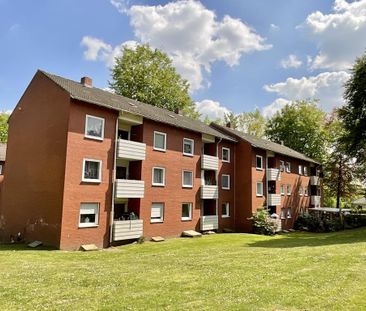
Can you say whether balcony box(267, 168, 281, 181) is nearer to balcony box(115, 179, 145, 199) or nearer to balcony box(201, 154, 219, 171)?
balcony box(201, 154, 219, 171)

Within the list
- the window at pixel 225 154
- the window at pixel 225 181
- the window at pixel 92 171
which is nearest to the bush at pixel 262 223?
the window at pixel 225 181

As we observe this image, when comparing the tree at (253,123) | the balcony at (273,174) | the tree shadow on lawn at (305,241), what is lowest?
the tree shadow on lawn at (305,241)

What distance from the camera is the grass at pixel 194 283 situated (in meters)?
7.76

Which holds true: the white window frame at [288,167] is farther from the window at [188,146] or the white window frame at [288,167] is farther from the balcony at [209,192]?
the window at [188,146]

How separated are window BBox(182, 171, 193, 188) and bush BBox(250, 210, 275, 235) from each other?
7.98 m

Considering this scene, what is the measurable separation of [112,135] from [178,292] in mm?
14817

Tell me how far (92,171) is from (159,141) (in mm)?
6437

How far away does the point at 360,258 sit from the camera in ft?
44.6

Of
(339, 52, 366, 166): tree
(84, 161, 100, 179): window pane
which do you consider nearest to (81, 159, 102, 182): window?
(84, 161, 100, 179): window pane

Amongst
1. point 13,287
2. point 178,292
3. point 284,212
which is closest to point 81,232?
point 13,287

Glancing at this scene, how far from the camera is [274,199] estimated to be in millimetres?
36438

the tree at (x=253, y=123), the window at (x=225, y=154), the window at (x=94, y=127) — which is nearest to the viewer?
the window at (x=94, y=127)

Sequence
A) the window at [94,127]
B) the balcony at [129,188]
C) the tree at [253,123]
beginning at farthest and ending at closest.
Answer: the tree at [253,123], the balcony at [129,188], the window at [94,127]

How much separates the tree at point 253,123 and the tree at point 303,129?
2413 mm
